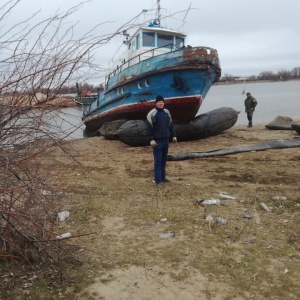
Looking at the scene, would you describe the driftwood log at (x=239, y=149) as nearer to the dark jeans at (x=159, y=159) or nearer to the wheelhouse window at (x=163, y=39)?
the dark jeans at (x=159, y=159)

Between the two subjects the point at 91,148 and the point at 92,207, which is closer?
the point at 92,207

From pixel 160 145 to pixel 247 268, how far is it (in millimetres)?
3133

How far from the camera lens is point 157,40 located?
13172 mm

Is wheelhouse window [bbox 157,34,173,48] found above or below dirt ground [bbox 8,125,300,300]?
above

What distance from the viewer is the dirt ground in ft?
9.70

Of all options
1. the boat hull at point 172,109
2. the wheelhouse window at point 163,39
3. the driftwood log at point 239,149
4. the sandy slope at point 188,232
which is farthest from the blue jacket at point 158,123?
the wheelhouse window at point 163,39

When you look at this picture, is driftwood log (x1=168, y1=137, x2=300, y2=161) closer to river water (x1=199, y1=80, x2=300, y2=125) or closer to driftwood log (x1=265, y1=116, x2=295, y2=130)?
driftwood log (x1=265, y1=116, x2=295, y2=130)

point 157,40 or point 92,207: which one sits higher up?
point 157,40

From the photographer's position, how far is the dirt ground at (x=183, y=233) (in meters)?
2.96

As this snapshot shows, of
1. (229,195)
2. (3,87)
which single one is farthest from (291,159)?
(3,87)

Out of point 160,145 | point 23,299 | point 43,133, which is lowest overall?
point 23,299

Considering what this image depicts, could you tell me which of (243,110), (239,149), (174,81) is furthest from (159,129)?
(243,110)

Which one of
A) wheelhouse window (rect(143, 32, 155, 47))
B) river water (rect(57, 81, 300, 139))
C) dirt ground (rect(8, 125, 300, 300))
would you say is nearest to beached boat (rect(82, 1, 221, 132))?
wheelhouse window (rect(143, 32, 155, 47))

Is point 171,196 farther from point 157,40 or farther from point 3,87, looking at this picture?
point 157,40
